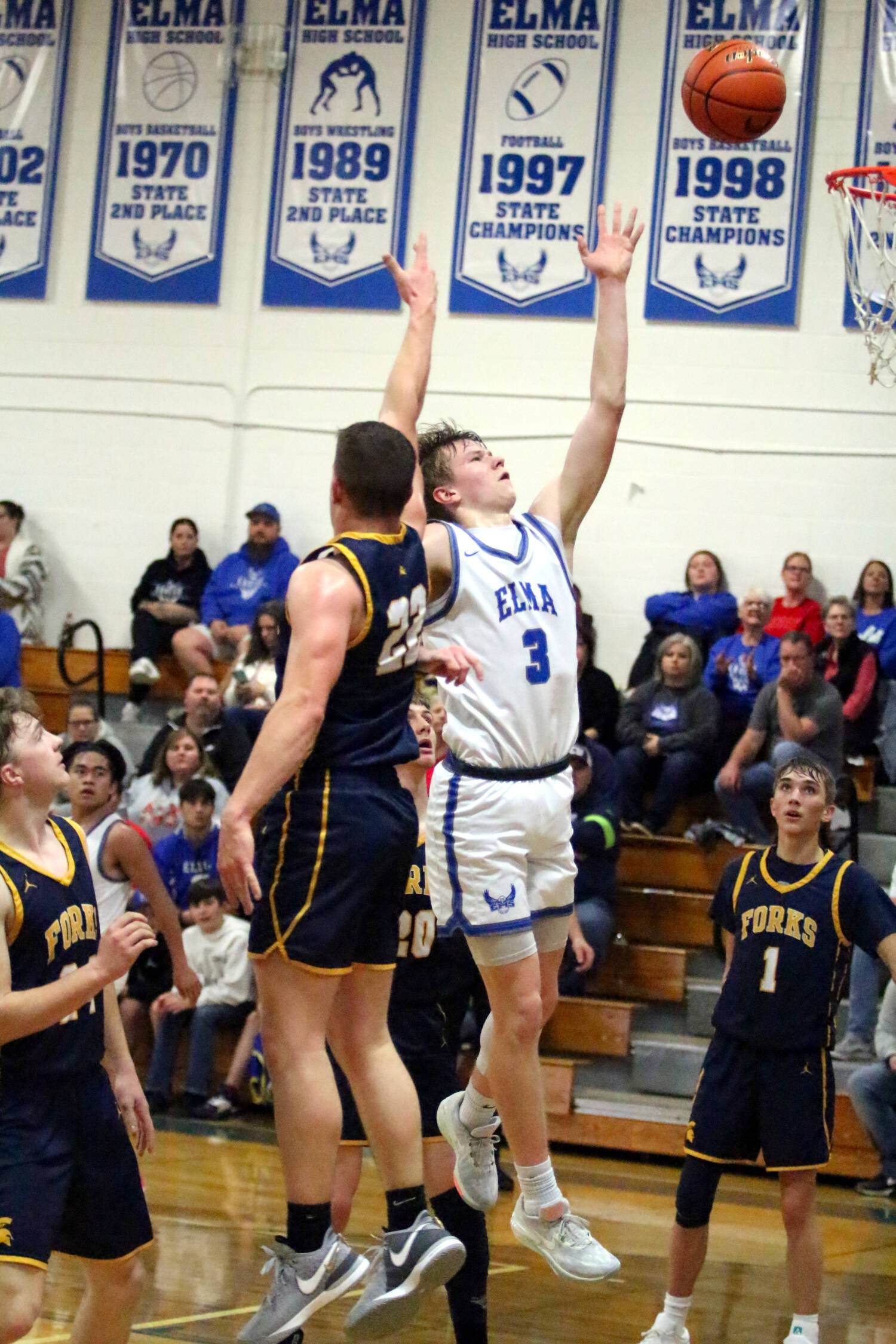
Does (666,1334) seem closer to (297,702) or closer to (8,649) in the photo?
(297,702)

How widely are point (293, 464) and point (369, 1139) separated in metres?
9.61

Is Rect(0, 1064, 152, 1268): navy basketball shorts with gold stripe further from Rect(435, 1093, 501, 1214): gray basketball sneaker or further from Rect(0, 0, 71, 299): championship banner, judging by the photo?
Rect(0, 0, 71, 299): championship banner

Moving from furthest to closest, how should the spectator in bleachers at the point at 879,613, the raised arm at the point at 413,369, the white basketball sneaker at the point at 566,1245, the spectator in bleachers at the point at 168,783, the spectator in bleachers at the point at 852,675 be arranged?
the spectator in bleachers at the point at 879,613, the spectator in bleachers at the point at 852,675, the spectator in bleachers at the point at 168,783, the white basketball sneaker at the point at 566,1245, the raised arm at the point at 413,369

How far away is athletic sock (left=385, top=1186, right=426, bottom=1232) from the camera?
3744 mm

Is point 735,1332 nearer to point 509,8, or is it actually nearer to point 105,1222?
point 105,1222

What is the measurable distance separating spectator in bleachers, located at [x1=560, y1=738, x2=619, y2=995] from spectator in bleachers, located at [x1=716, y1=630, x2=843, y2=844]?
0.99 metres

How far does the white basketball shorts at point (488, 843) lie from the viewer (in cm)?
416

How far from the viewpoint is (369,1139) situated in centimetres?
383

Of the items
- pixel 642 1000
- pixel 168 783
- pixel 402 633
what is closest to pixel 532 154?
pixel 168 783

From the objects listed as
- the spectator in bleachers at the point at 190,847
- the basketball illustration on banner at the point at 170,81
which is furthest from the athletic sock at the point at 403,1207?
the basketball illustration on banner at the point at 170,81

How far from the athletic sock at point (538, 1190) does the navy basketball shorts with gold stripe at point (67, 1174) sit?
3.41 ft

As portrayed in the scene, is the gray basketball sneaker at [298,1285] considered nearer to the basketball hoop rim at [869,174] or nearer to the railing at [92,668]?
the basketball hoop rim at [869,174]

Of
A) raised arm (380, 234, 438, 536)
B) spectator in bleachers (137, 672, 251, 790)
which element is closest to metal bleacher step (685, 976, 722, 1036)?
spectator in bleachers (137, 672, 251, 790)

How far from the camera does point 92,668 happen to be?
41.1 feet
